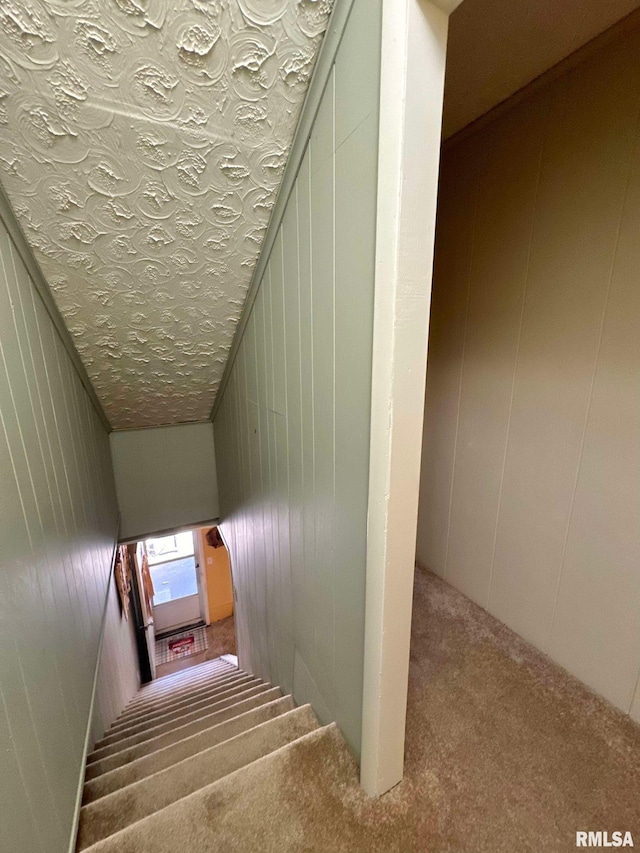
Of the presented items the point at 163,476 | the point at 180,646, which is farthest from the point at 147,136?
the point at 180,646

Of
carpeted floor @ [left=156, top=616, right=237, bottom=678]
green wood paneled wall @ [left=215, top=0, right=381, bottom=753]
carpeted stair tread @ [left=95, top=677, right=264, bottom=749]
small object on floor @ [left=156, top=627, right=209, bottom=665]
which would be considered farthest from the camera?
small object on floor @ [left=156, top=627, right=209, bottom=665]

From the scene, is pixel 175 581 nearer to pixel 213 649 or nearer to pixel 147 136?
pixel 213 649

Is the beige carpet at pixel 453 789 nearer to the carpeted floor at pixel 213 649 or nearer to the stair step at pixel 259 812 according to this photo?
the stair step at pixel 259 812

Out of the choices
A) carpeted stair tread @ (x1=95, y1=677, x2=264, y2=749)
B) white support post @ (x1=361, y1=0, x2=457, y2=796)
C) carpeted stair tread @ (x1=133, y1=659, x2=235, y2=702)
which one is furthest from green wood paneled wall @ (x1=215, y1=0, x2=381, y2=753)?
carpeted stair tread @ (x1=133, y1=659, x2=235, y2=702)

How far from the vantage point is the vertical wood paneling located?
1.01 m

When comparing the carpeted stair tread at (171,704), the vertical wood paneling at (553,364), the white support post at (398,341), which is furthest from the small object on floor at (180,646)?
the white support post at (398,341)

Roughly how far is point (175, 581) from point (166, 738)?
13.8ft

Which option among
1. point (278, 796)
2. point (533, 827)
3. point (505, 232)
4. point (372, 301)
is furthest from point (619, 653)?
point (505, 232)

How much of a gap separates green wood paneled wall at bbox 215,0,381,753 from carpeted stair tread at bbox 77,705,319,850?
133 mm

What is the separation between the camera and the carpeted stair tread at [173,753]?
1121 millimetres

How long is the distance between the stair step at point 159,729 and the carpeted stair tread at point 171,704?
321 mm

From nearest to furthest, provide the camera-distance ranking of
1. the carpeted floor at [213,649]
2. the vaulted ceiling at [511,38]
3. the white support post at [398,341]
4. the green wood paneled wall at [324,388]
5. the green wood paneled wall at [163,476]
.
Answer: the white support post at [398,341] < the green wood paneled wall at [324,388] < the vaulted ceiling at [511,38] < the green wood paneled wall at [163,476] < the carpeted floor at [213,649]

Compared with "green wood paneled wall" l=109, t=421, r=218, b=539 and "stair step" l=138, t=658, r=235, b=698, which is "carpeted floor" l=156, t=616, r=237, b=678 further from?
"green wood paneled wall" l=109, t=421, r=218, b=539

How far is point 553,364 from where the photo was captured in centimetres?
119
